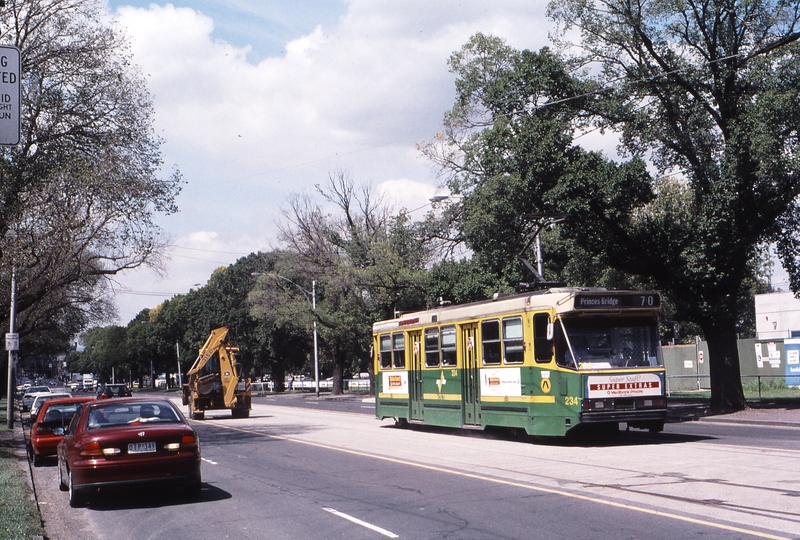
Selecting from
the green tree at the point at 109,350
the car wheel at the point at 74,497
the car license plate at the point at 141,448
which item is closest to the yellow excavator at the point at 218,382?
the car wheel at the point at 74,497

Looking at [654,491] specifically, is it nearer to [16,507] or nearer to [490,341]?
[16,507]

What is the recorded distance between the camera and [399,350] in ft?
81.8

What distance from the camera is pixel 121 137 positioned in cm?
2642

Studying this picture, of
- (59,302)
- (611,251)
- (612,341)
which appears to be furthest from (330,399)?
(612,341)

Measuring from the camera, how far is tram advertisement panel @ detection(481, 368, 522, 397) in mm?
18859

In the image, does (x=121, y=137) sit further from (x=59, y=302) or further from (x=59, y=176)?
(x=59, y=302)

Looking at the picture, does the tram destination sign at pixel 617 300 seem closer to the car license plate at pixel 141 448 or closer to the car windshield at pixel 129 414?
the car windshield at pixel 129 414

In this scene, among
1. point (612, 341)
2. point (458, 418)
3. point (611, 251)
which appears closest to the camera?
point (612, 341)

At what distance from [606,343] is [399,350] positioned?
828cm

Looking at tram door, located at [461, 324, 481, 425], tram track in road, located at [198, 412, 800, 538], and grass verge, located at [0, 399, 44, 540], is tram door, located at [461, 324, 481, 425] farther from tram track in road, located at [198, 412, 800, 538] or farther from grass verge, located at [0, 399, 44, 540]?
grass verge, located at [0, 399, 44, 540]

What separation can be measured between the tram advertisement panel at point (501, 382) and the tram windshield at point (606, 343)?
1487 millimetres

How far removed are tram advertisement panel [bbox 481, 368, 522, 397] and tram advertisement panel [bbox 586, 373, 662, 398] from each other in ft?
6.36

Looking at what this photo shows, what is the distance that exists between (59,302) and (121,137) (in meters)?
10.5

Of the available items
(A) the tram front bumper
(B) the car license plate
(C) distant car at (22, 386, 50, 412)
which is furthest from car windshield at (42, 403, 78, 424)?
(C) distant car at (22, 386, 50, 412)
